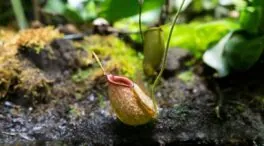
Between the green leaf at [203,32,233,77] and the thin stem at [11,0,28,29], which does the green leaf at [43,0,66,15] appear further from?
the green leaf at [203,32,233,77]

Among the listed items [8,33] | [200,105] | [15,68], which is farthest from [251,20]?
[8,33]

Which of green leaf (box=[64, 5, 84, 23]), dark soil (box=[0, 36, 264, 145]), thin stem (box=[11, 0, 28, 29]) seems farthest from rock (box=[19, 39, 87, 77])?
thin stem (box=[11, 0, 28, 29])

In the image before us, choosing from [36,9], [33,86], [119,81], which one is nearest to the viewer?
[119,81]

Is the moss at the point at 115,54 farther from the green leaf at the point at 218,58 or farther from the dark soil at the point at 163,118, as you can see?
the green leaf at the point at 218,58

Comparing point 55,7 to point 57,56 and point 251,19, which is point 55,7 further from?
point 251,19

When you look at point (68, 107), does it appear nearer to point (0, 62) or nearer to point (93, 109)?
point (93, 109)

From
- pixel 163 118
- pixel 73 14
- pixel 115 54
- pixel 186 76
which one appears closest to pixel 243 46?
pixel 186 76
